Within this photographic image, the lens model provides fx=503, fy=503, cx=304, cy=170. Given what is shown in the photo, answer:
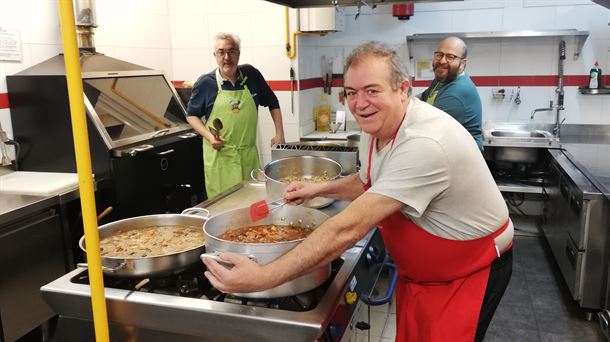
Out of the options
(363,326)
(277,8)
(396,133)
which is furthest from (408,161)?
(277,8)

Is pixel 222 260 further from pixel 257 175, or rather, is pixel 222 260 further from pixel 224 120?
pixel 224 120

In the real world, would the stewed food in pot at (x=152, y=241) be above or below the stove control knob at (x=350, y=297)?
above

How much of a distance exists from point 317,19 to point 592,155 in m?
2.54

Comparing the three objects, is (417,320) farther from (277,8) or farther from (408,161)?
(277,8)

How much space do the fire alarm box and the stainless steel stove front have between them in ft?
10.7

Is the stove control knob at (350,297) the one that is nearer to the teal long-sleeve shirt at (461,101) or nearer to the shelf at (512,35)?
the teal long-sleeve shirt at (461,101)

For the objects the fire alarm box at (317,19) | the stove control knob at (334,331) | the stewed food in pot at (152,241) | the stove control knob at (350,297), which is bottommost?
the stove control knob at (334,331)

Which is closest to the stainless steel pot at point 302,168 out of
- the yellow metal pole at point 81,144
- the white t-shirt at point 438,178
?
the white t-shirt at point 438,178

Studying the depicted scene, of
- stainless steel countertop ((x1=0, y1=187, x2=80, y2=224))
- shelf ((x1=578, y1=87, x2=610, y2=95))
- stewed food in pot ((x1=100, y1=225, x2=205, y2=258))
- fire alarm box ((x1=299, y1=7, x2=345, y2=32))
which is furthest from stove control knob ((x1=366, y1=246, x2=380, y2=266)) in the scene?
shelf ((x1=578, y1=87, x2=610, y2=95))

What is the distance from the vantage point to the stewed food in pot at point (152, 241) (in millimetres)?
1576

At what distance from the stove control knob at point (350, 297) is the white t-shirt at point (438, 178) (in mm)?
300

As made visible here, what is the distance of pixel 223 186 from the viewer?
3686 millimetres

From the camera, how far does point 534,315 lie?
10.9 feet

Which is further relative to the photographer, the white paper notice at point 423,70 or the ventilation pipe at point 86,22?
the white paper notice at point 423,70
